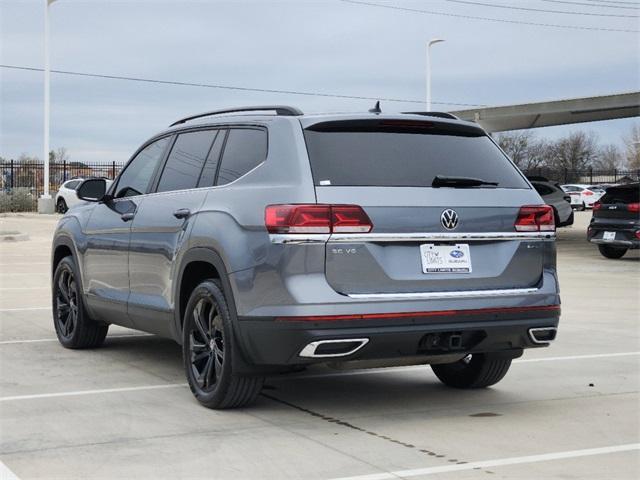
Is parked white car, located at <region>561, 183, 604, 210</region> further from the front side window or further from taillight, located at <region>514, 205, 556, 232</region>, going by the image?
taillight, located at <region>514, 205, 556, 232</region>

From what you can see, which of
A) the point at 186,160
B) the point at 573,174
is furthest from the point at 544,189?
the point at 573,174

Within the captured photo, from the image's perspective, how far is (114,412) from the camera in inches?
263

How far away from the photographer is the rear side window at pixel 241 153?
6711 millimetres

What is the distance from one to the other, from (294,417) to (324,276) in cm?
107

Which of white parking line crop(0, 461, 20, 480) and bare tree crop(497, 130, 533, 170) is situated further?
bare tree crop(497, 130, 533, 170)

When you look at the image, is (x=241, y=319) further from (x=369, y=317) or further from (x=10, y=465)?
(x=10, y=465)

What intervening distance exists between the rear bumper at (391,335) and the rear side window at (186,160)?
161 centimetres

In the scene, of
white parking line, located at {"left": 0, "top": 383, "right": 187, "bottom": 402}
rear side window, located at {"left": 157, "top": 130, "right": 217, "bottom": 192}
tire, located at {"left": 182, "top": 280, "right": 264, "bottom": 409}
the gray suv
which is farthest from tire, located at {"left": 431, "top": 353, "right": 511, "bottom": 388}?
rear side window, located at {"left": 157, "top": 130, "right": 217, "bottom": 192}

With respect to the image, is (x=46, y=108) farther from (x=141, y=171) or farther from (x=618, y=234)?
(x=141, y=171)

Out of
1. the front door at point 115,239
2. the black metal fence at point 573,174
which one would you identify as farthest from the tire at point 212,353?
the black metal fence at point 573,174

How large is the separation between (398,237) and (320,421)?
124 cm

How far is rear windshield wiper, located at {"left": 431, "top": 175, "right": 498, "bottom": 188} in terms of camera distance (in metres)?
6.47

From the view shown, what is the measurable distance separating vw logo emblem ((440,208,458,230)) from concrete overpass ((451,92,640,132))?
25.5m

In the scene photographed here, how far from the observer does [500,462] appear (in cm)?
545
